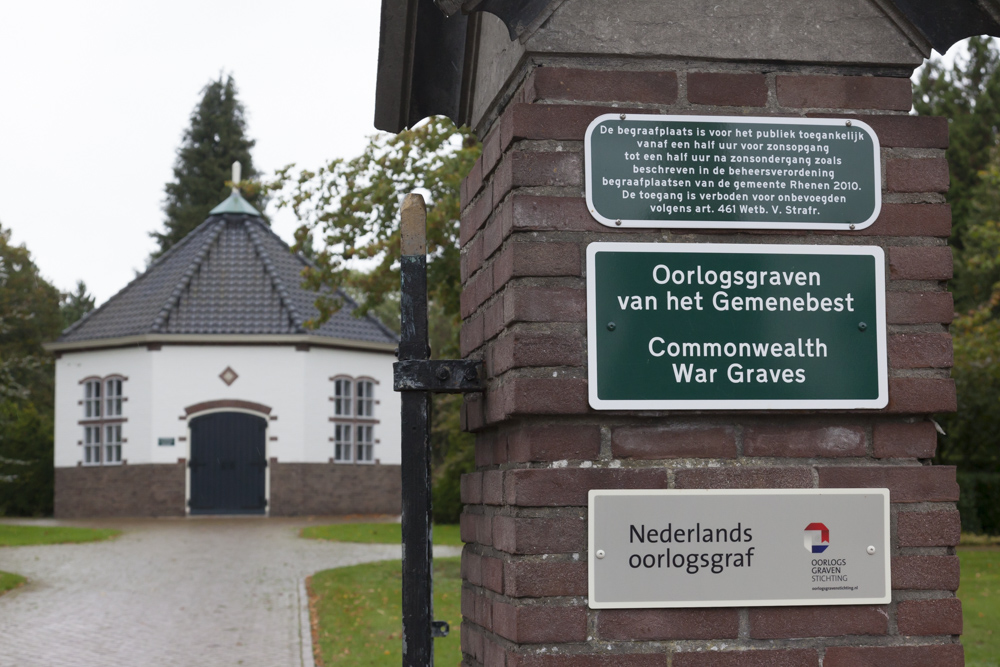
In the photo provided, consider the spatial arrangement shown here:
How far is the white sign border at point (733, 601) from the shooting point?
9.26ft

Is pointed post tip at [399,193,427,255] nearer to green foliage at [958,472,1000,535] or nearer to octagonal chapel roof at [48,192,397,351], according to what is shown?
green foliage at [958,472,1000,535]

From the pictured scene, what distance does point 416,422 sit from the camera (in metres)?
3.11

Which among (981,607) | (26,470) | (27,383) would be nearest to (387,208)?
(981,607)

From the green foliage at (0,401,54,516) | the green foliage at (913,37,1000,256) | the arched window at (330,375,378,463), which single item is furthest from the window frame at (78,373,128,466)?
the green foliage at (913,37,1000,256)

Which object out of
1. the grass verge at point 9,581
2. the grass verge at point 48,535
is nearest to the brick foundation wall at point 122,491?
the grass verge at point 48,535

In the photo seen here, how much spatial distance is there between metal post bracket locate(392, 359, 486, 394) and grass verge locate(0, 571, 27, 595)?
43.1 feet

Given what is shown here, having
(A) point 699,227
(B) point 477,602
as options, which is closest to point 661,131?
(A) point 699,227

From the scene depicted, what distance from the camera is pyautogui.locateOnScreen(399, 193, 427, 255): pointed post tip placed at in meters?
3.08

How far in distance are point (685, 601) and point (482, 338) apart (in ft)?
2.96

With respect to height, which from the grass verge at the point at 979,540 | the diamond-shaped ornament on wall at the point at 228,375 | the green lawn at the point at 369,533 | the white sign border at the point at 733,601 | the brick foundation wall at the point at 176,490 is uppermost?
the diamond-shaped ornament on wall at the point at 228,375

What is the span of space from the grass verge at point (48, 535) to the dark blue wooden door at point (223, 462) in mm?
3934

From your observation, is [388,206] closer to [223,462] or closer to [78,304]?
[223,462]

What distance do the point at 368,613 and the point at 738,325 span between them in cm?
1006

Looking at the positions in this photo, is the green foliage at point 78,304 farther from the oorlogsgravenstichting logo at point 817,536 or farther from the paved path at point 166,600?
the oorlogsgravenstichting logo at point 817,536
